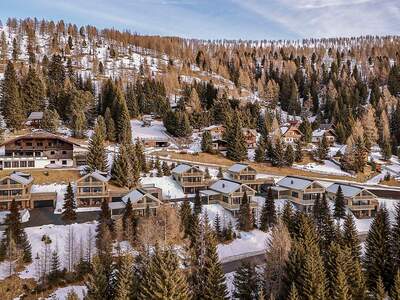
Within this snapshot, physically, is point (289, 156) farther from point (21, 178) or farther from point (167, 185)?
point (21, 178)

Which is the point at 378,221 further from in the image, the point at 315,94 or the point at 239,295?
the point at 315,94

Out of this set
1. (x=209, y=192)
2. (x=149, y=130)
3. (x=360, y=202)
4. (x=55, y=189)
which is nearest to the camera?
(x=55, y=189)

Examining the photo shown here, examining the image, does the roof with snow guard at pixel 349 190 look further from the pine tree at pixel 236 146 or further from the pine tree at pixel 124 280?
the pine tree at pixel 124 280

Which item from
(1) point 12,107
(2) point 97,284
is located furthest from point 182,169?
(1) point 12,107

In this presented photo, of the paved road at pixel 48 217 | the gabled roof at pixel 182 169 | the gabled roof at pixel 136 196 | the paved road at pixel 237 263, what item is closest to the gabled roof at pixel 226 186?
the gabled roof at pixel 182 169

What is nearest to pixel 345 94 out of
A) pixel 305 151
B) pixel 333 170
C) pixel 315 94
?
pixel 315 94

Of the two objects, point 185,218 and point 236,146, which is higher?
point 236,146

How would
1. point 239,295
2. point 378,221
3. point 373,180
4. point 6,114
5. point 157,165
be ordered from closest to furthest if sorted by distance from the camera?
1. point 239,295
2. point 378,221
3. point 157,165
4. point 373,180
5. point 6,114
